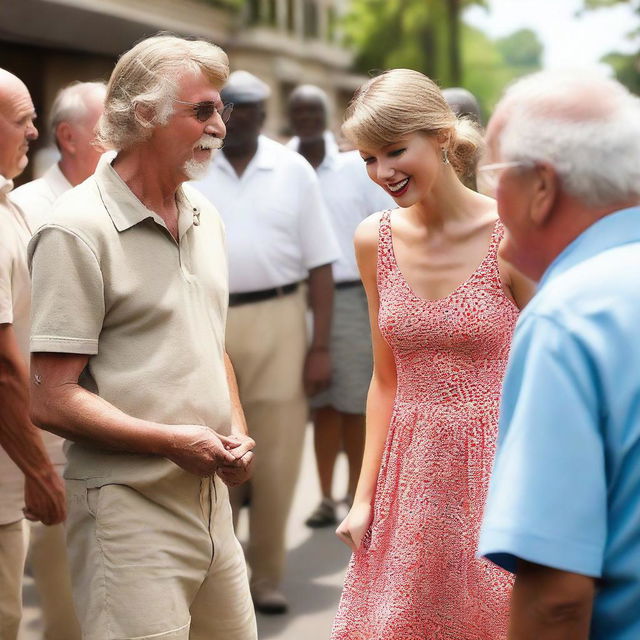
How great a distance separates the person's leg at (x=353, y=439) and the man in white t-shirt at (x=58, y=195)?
237 centimetres

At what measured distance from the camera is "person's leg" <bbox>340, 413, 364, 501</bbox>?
658 centimetres

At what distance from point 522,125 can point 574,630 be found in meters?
0.70

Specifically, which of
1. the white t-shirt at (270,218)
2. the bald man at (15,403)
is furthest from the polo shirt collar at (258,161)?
the bald man at (15,403)

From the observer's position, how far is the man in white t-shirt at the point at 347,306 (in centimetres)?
636

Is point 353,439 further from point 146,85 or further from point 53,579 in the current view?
point 146,85

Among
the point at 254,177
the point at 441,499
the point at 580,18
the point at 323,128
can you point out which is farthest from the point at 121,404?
the point at 580,18

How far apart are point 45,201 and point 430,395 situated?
5.99 ft

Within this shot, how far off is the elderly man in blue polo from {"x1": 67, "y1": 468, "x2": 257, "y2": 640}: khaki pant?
4.37ft

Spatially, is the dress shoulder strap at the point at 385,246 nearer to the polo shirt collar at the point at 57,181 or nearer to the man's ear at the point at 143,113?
the man's ear at the point at 143,113

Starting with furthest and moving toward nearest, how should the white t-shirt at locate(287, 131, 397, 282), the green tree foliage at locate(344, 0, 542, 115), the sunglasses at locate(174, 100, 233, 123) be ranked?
the green tree foliage at locate(344, 0, 542, 115)
the white t-shirt at locate(287, 131, 397, 282)
the sunglasses at locate(174, 100, 233, 123)

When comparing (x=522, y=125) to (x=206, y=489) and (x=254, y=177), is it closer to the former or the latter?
(x=206, y=489)

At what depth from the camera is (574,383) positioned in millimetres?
1576

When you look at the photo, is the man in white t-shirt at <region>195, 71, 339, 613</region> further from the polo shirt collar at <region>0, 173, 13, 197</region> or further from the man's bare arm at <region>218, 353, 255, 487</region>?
the man's bare arm at <region>218, 353, 255, 487</region>

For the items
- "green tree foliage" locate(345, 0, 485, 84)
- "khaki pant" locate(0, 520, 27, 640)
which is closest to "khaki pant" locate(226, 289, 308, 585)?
"khaki pant" locate(0, 520, 27, 640)
